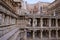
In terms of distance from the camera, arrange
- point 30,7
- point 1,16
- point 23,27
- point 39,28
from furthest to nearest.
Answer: point 30,7
point 39,28
point 23,27
point 1,16

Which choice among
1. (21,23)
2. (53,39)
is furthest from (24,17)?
(53,39)

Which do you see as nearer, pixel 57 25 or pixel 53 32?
pixel 57 25

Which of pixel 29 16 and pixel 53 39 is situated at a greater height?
pixel 29 16

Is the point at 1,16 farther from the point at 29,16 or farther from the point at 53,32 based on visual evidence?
the point at 53,32

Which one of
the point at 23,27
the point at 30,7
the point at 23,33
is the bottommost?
the point at 23,33

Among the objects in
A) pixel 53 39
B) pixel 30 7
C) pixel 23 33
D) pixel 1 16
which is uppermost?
pixel 30 7

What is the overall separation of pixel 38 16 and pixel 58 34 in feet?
16.0

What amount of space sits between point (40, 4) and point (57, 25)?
2079 centimetres

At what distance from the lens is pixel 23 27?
14.7 meters

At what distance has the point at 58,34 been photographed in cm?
1716

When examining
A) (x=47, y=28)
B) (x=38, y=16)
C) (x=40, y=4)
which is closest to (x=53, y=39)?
(x=47, y=28)

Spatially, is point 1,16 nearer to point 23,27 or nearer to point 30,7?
point 23,27

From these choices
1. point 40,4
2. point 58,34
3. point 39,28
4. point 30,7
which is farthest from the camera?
point 30,7

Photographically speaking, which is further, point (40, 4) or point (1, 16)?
point (40, 4)
